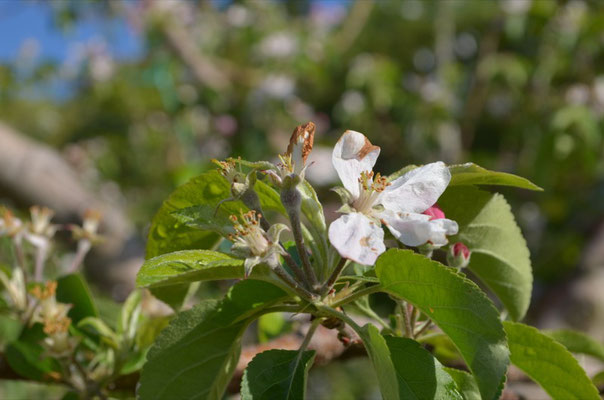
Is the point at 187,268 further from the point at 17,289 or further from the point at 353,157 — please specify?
the point at 17,289

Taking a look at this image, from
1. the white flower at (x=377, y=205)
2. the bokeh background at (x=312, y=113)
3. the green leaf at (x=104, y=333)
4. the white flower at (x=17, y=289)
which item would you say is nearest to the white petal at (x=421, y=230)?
the white flower at (x=377, y=205)

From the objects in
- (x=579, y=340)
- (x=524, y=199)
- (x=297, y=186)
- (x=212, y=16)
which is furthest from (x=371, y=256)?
(x=212, y=16)

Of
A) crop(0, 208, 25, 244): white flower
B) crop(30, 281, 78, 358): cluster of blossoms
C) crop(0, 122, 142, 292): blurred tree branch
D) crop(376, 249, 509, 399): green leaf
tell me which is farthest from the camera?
crop(0, 122, 142, 292): blurred tree branch

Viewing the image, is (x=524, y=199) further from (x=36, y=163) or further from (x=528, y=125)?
(x=36, y=163)

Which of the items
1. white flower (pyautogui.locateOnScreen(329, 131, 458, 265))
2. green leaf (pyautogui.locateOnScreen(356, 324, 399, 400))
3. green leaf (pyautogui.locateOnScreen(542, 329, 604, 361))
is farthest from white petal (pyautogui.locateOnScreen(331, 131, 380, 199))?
green leaf (pyautogui.locateOnScreen(542, 329, 604, 361))

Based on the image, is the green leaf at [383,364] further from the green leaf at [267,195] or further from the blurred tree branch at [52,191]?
the blurred tree branch at [52,191]

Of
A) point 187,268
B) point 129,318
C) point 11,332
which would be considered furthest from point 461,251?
point 11,332

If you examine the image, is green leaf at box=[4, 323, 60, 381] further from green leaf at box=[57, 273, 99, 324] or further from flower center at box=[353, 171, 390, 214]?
flower center at box=[353, 171, 390, 214]
